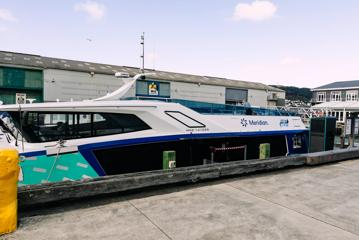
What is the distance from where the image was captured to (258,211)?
397cm

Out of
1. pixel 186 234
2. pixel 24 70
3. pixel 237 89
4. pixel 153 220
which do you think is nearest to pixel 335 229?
pixel 186 234

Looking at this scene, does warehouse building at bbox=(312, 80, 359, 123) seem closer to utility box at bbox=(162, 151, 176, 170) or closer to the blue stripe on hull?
the blue stripe on hull

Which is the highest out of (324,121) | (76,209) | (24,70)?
(24,70)

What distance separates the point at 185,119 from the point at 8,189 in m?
4.31

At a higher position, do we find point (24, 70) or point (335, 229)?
point (24, 70)

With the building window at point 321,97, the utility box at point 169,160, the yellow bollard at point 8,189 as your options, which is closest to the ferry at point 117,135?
the utility box at point 169,160

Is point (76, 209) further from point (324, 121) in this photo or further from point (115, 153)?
point (324, 121)

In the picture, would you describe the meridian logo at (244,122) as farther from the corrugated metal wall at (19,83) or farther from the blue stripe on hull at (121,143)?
the corrugated metal wall at (19,83)

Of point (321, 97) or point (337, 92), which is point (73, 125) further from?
point (321, 97)

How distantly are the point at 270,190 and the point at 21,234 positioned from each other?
4.19 meters

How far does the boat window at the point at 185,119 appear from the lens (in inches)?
257

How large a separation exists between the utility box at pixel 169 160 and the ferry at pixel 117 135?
15 centimetres

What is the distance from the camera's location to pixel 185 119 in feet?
22.0

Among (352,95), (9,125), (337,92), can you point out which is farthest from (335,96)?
(9,125)
